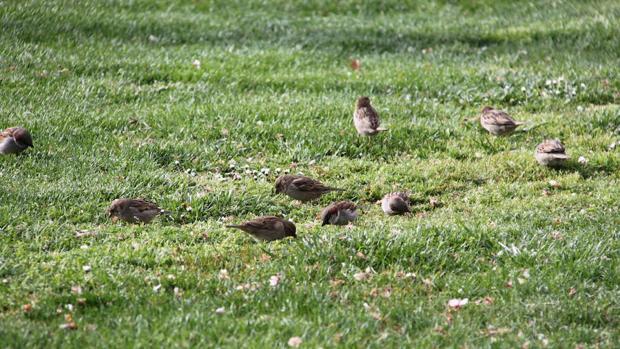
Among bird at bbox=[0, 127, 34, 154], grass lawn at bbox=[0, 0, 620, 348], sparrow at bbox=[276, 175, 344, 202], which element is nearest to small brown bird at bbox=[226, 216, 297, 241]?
grass lawn at bbox=[0, 0, 620, 348]

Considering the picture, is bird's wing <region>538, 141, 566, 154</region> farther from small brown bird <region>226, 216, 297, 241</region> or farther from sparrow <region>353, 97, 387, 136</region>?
small brown bird <region>226, 216, 297, 241</region>

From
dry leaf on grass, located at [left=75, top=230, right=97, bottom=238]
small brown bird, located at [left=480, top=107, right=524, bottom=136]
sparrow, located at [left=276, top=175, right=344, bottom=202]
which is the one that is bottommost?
small brown bird, located at [left=480, top=107, right=524, bottom=136]

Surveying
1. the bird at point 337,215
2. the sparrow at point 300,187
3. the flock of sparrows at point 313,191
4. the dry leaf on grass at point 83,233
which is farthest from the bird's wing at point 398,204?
the dry leaf on grass at point 83,233

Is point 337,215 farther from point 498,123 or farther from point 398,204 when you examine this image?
point 498,123

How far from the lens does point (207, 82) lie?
1281cm

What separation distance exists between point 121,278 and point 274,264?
A: 121 cm

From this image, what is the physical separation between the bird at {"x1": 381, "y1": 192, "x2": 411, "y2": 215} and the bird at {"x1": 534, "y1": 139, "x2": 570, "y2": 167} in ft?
6.52

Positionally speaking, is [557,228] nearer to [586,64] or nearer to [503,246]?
[503,246]

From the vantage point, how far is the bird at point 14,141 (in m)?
9.53

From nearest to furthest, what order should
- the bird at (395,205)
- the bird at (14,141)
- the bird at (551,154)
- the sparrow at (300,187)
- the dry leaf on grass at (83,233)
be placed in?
the dry leaf on grass at (83,233) → the bird at (395,205) → the sparrow at (300,187) → the bird at (14,141) → the bird at (551,154)

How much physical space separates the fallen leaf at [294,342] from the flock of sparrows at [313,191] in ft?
5.99

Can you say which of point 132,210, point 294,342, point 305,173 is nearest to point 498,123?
point 305,173

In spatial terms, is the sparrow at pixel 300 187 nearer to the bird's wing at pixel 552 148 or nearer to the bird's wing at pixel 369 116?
the bird's wing at pixel 369 116

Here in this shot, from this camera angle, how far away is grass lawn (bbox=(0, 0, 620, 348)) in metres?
6.39
